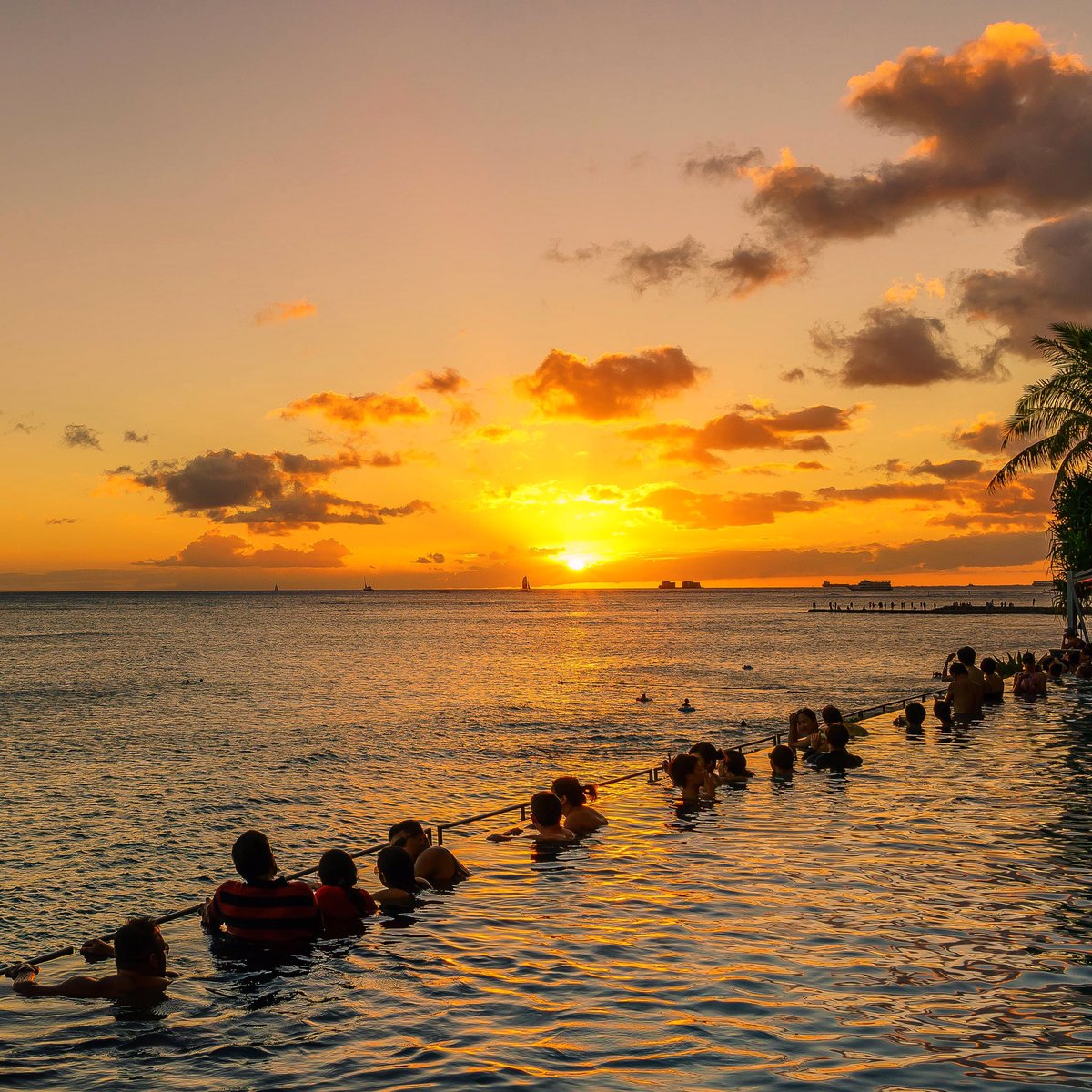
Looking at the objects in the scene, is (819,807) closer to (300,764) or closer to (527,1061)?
(527,1061)

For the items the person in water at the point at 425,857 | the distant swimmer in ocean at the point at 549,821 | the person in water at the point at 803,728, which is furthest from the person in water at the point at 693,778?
the person in water at the point at 425,857

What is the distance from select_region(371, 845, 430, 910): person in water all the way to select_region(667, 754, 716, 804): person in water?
8.73 m

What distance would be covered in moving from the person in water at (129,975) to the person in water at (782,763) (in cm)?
1691

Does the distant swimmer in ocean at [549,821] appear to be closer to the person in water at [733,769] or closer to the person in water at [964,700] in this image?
the person in water at [733,769]

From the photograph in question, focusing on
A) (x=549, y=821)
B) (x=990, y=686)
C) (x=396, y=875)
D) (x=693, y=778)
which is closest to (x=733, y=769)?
(x=693, y=778)

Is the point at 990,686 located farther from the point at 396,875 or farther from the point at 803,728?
the point at 396,875

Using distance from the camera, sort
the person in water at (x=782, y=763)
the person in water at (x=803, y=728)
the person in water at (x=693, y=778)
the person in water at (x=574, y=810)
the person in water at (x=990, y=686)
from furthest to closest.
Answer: the person in water at (x=990, y=686) → the person in water at (x=803, y=728) → the person in water at (x=782, y=763) → the person in water at (x=693, y=778) → the person in water at (x=574, y=810)

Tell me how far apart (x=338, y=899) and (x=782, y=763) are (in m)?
14.8

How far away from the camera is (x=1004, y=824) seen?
772 inches

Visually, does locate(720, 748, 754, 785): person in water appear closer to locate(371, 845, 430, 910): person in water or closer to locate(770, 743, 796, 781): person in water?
locate(770, 743, 796, 781): person in water

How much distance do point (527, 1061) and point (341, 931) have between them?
4919 millimetres

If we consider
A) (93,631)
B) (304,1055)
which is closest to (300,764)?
(304,1055)

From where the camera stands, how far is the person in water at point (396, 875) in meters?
15.1

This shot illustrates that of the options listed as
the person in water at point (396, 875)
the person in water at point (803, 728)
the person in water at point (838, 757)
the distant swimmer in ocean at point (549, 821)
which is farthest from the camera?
the person in water at point (803, 728)
